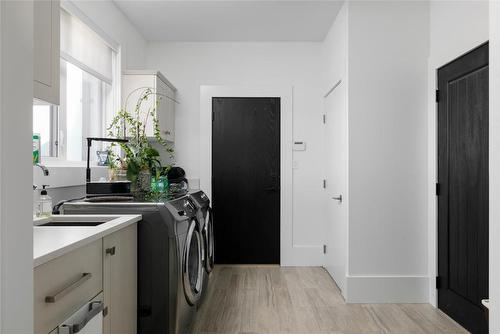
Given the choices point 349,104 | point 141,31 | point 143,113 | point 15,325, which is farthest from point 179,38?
point 15,325

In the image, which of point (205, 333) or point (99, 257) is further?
point (205, 333)

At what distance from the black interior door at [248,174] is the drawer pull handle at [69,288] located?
125 inches

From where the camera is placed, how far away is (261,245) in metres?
4.65

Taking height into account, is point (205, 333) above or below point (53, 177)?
below

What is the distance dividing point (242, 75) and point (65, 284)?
3669mm

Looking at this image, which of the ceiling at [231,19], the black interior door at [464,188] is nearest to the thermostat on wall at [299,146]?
the ceiling at [231,19]

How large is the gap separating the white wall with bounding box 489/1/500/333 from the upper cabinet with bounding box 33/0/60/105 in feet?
4.90

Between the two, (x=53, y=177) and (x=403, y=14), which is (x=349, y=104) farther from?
(x=53, y=177)

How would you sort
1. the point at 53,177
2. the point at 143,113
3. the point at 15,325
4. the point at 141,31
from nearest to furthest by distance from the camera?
the point at 15,325 → the point at 53,177 → the point at 143,113 → the point at 141,31

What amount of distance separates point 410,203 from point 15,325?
10.5 feet

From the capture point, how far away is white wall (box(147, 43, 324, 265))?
15.3 feet

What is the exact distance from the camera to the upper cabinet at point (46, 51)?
4.84ft

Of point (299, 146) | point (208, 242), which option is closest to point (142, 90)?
point (208, 242)

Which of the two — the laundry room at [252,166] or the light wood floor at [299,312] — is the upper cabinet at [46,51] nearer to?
the laundry room at [252,166]
